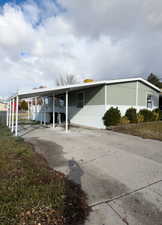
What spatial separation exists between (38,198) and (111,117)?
790 cm

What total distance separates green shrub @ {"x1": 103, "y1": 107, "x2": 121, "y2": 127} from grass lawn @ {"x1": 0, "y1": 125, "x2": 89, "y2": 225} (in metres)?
7.02

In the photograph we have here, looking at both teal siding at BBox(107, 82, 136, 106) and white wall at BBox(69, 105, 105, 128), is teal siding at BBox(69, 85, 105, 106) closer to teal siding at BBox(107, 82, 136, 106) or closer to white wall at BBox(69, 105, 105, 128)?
white wall at BBox(69, 105, 105, 128)

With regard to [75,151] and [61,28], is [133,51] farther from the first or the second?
[75,151]

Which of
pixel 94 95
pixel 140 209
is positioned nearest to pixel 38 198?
pixel 140 209

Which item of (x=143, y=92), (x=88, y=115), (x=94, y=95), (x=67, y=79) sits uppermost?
(x=67, y=79)

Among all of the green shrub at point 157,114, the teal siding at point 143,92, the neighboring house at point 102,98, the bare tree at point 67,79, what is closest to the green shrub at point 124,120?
the neighboring house at point 102,98

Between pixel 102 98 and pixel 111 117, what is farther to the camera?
pixel 102 98

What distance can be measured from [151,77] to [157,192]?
127 feet

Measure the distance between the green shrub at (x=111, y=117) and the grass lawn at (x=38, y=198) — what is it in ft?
23.0

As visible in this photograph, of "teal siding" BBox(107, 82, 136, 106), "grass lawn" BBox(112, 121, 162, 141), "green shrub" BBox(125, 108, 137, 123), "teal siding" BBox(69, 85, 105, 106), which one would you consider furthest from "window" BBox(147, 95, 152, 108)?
"teal siding" BBox(69, 85, 105, 106)

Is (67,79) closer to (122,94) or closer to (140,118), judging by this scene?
(122,94)

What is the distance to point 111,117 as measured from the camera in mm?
9352

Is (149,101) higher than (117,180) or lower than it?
higher

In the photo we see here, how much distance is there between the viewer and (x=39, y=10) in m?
8.45
